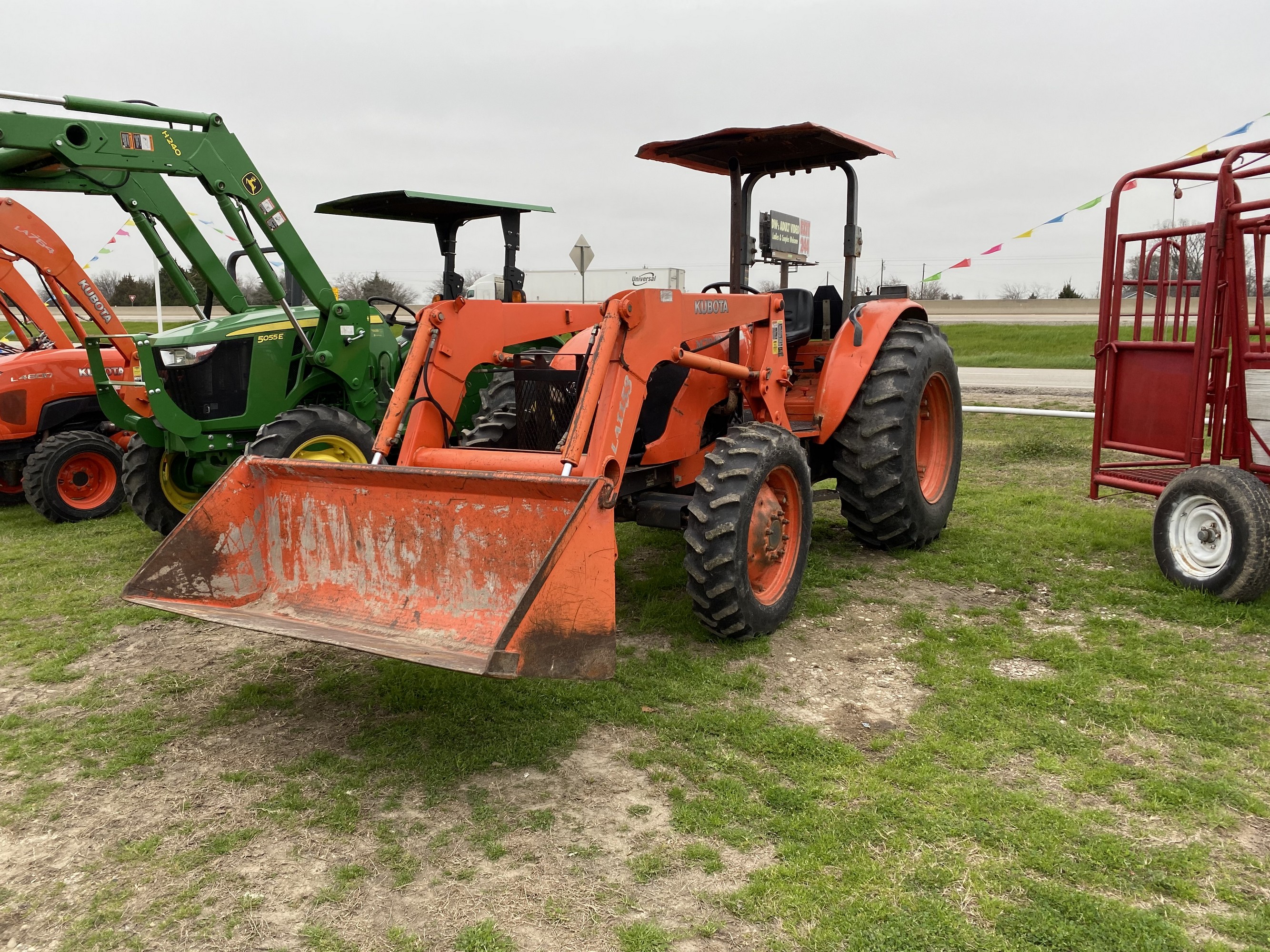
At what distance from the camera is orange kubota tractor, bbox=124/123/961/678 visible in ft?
11.8

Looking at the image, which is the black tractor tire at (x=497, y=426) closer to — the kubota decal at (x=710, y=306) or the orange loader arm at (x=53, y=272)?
the kubota decal at (x=710, y=306)

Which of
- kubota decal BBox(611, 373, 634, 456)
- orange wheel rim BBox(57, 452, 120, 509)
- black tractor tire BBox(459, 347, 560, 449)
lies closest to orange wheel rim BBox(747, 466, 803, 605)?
kubota decal BBox(611, 373, 634, 456)

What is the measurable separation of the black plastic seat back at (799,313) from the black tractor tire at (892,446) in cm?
58

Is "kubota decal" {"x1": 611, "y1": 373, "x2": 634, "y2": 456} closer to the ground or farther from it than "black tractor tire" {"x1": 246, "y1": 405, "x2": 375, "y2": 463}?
farther from it

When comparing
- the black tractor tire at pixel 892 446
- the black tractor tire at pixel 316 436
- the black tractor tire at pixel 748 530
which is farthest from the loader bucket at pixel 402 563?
the black tractor tire at pixel 892 446

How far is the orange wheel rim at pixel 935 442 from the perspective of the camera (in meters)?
6.70

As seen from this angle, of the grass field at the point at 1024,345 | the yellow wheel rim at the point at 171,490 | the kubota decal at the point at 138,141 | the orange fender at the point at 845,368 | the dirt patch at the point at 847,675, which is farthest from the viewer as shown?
the grass field at the point at 1024,345

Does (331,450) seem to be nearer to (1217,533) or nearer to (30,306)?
(30,306)

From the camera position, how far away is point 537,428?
5.06 meters

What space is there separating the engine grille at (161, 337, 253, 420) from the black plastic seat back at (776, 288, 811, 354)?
3880mm

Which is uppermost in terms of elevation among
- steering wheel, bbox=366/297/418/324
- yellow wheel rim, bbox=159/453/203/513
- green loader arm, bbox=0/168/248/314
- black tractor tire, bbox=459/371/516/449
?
green loader arm, bbox=0/168/248/314

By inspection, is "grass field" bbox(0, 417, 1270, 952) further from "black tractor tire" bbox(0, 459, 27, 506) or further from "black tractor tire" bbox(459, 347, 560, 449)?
"black tractor tire" bbox(0, 459, 27, 506)

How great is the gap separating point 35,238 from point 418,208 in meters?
3.60

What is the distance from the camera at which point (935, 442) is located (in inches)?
267
